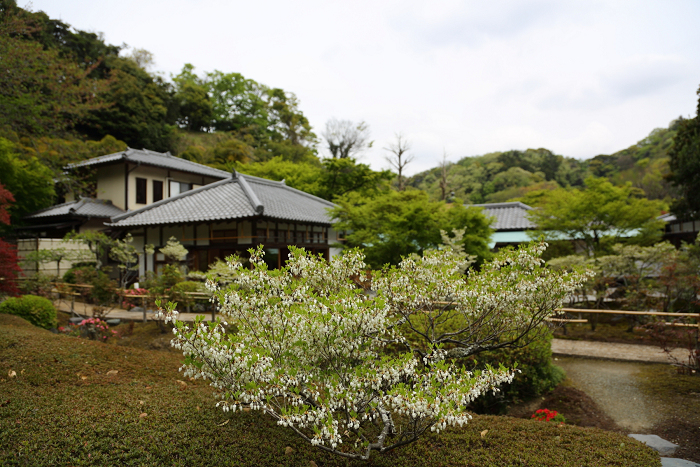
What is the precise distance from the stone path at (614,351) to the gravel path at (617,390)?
31 cm

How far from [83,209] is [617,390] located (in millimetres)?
22145

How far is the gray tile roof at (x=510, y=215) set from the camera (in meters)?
22.0

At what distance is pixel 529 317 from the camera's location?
4.39 metres

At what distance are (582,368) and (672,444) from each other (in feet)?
11.3

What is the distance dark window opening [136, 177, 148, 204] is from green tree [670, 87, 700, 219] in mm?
24982

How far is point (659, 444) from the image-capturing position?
4688 mm

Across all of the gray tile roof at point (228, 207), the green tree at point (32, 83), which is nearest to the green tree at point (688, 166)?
the gray tile roof at point (228, 207)

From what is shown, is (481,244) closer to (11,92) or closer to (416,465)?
(416,465)

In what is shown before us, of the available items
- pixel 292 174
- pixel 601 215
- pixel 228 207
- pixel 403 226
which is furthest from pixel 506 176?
pixel 228 207

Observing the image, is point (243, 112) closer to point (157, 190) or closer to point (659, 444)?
point (157, 190)

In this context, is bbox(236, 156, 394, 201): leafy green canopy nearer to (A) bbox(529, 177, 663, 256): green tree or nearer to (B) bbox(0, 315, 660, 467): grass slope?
(A) bbox(529, 177, 663, 256): green tree

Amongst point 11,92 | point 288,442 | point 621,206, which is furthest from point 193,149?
point 288,442

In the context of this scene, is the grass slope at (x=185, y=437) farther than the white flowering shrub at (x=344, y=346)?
Yes

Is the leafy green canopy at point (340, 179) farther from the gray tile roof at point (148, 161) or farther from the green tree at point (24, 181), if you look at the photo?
the green tree at point (24, 181)
